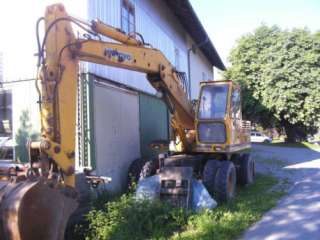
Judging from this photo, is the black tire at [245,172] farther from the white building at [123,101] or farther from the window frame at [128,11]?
the window frame at [128,11]

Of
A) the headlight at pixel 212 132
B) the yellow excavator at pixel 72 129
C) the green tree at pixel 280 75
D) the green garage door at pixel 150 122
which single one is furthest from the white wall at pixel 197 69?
the headlight at pixel 212 132

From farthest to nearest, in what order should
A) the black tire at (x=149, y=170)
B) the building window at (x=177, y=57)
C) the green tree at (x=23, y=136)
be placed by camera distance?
the building window at (x=177, y=57) < the black tire at (x=149, y=170) < the green tree at (x=23, y=136)

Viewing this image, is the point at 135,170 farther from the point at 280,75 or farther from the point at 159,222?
the point at 280,75

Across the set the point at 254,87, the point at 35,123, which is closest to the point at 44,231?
the point at 35,123

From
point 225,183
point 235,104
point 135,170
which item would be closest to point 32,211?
point 225,183

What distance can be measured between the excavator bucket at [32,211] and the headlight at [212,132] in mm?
5358

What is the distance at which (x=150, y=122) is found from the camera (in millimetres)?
13336

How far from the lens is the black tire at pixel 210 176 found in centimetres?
881

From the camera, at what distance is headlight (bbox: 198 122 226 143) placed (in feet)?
31.8

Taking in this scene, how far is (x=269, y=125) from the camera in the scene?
34.8 m

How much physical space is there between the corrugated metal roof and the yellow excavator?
6804 mm

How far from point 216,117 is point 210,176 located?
1.59 m

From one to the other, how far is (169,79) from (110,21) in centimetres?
263

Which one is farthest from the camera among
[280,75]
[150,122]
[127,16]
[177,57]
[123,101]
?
[280,75]
